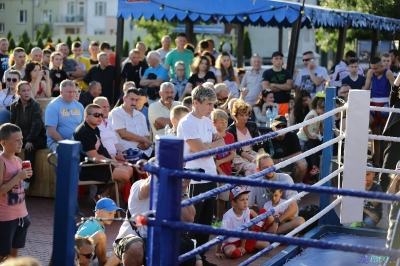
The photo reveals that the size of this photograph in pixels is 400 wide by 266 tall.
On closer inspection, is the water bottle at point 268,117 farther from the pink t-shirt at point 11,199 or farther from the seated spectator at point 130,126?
the pink t-shirt at point 11,199

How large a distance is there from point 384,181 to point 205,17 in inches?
292

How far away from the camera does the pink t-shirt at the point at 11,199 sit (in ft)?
19.6

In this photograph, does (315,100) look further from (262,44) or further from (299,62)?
(262,44)

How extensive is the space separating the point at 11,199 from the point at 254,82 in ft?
25.4

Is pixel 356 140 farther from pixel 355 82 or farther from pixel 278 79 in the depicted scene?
pixel 355 82

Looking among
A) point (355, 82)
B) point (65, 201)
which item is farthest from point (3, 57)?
point (65, 201)

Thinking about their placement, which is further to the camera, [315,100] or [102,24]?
[102,24]

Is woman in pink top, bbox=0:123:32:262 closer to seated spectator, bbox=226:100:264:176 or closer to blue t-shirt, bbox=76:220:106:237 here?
blue t-shirt, bbox=76:220:106:237

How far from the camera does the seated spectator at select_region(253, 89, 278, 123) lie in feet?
38.9

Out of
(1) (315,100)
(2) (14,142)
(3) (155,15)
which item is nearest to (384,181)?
(1) (315,100)

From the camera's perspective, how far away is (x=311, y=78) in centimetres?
1349

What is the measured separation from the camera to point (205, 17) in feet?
48.7

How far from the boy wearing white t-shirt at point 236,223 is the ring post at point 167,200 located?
12.3ft

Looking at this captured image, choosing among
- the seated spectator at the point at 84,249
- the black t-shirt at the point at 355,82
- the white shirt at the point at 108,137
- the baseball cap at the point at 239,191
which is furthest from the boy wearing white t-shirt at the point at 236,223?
the black t-shirt at the point at 355,82
